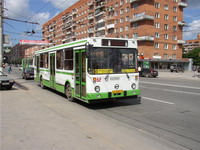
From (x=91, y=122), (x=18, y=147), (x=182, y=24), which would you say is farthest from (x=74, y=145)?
(x=182, y=24)

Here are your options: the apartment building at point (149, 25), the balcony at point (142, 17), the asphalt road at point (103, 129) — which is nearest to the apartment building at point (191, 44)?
the apartment building at point (149, 25)

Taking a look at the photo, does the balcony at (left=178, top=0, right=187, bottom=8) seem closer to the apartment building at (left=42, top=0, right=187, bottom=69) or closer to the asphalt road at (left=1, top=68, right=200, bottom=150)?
the apartment building at (left=42, top=0, right=187, bottom=69)

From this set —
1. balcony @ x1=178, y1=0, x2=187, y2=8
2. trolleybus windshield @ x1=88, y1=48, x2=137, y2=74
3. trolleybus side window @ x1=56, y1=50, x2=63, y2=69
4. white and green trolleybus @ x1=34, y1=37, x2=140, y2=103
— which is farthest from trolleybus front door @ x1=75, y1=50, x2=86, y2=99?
balcony @ x1=178, y1=0, x2=187, y2=8

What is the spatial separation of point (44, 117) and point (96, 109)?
2543mm

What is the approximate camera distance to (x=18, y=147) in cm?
397

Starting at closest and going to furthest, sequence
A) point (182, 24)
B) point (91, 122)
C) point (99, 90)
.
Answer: point (91, 122) → point (99, 90) → point (182, 24)

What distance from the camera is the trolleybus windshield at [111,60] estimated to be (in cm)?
794

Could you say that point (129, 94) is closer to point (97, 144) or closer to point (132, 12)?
point (97, 144)

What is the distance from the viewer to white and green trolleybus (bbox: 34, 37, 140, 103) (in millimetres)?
7930

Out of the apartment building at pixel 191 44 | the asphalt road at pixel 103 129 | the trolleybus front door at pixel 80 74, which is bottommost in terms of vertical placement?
the asphalt road at pixel 103 129

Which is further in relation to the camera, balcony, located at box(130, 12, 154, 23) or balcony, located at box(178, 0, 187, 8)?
balcony, located at box(178, 0, 187, 8)

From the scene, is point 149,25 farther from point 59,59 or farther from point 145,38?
point 59,59

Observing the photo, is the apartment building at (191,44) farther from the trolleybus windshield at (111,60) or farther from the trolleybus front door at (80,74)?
the trolleybus front door at (80,74)

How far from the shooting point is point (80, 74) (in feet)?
28.0
